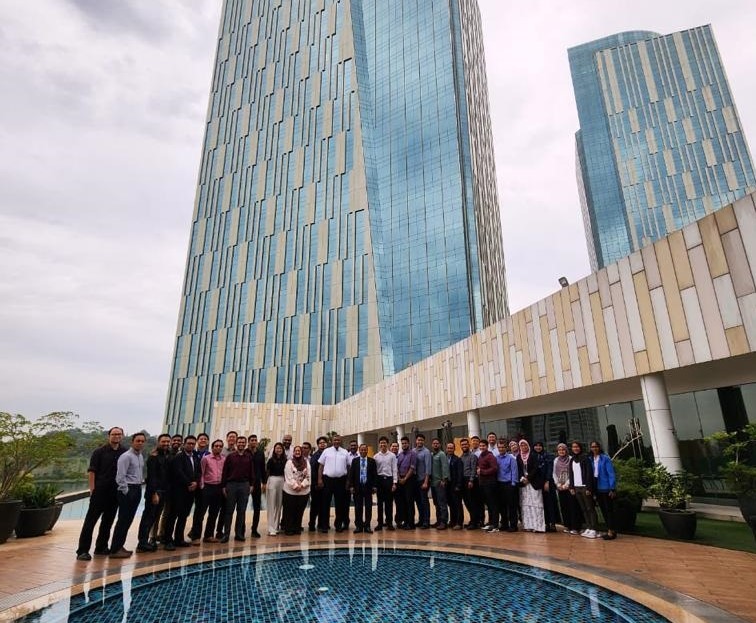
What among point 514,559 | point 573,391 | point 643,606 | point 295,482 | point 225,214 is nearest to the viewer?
point 643,606

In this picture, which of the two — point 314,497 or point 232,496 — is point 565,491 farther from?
point 232,496

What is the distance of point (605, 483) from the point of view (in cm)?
764

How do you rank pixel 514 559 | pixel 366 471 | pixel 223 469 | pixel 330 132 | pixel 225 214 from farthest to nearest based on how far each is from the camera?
pixel 225 214 < pixel 330 132 < pixel 366 471 < pixel 223 469 < pixel 514 559

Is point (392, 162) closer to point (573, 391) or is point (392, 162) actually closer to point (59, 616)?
point (573, 391)

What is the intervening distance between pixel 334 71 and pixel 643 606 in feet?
206

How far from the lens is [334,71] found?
2222 inches

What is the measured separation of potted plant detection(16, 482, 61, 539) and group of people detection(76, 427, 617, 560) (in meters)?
1.88

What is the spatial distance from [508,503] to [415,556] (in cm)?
291

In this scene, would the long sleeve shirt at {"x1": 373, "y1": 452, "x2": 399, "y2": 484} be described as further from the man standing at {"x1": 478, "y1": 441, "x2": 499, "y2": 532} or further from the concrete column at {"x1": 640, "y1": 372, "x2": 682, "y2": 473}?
the concrete column at {"x1": 640, "y1": 372, "x2": 682, "y2": 473}

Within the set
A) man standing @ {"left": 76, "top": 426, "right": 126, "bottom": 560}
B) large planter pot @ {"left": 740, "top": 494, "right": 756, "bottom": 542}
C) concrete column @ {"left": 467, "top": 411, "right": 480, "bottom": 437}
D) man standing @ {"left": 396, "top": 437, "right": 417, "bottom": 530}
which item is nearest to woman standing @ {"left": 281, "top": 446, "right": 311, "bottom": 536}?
man standing @ {"left": 396, "top": 437, "right": 417, "bottom": 530}

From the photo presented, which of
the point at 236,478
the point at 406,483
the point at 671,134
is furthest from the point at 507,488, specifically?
the point at 671,134

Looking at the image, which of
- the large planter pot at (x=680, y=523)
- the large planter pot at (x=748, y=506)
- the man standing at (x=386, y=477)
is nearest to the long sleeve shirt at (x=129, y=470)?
the man standing at (x=386, y=477)

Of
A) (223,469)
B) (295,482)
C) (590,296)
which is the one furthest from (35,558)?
(590,296)

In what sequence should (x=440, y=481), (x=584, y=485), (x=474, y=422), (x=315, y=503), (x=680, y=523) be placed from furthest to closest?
(x=474, y=422), (x=440, y=481), (x=315, y=503), (x=584, y=485), (x=680, y=523)
